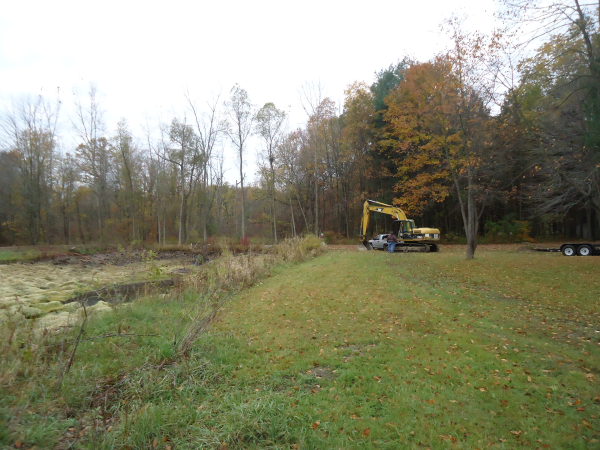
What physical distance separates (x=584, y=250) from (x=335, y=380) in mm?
18355

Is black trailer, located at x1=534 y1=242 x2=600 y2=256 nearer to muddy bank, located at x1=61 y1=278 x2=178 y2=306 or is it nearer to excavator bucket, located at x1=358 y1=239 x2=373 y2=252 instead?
excavator bucket, located at x1=358 y1=239 x2=373 y2=252

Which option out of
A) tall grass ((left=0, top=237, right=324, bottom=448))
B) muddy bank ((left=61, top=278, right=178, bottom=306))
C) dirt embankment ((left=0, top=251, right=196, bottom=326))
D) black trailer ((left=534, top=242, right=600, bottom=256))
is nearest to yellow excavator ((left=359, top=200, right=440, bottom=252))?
black trailer ((left=534, top=242, right=600, bottom=256))

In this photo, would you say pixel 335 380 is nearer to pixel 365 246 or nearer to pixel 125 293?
pixel 125 293

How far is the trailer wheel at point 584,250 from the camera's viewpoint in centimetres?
1641

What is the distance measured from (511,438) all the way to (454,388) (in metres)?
0.99

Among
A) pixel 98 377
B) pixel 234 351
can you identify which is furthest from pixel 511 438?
pixel 98 377

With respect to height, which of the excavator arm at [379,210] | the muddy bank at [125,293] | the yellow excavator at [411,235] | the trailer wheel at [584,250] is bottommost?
the muddy bank at [125,293]

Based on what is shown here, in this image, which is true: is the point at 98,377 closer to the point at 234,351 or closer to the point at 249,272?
the point at 234,351

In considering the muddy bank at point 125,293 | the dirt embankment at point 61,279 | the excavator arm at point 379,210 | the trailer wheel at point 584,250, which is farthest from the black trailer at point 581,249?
the muddy bank at point 125,293

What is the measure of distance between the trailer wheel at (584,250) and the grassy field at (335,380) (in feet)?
33.4

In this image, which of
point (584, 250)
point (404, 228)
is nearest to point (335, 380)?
point (404, 228)

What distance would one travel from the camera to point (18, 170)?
29625 mm

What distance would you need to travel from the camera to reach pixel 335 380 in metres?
4.70

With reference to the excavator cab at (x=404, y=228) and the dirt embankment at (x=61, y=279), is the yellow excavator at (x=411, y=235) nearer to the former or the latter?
the excavator cab at (x=404, y=228)
